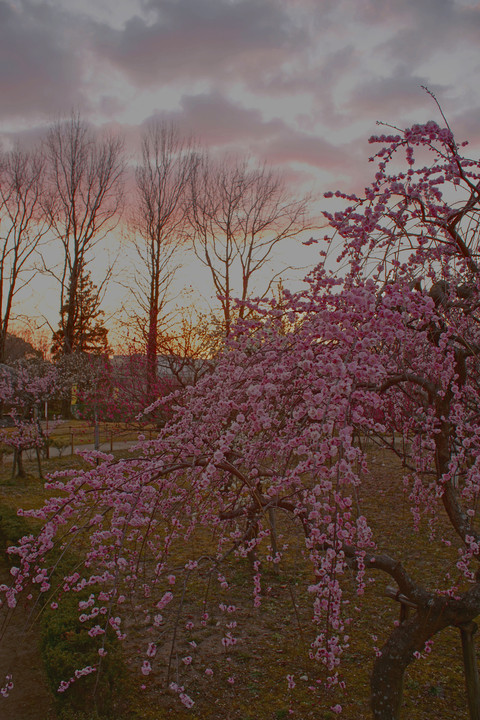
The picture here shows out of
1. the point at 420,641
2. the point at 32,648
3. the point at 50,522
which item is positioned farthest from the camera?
the point at 32,648

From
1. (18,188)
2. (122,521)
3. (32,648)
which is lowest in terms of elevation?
(32,648)

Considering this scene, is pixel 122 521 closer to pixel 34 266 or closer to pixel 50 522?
pixel 50 522

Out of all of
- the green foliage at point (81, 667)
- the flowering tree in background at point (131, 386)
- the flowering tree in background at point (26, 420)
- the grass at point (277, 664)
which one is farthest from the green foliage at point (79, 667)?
the flowering tree in background at point (26, 420)

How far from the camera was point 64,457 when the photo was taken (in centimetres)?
1546

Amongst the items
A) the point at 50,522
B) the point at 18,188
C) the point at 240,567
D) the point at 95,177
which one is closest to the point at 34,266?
the point at 18,188

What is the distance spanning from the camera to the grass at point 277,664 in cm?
378

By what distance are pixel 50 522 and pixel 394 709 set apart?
257 cm

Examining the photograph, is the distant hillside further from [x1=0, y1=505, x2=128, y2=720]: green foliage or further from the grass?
[x1=0, y1=505, x2=128, y2=720]: green foliage

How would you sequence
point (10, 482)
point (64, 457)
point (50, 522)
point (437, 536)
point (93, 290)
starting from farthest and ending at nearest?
point (93, 290), point (64, 457), point (10, 482), point (437, 536), point (50, 522)

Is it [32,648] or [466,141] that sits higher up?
[466,141]

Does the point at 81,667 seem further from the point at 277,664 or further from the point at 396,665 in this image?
the point at 396,665

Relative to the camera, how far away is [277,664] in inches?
173

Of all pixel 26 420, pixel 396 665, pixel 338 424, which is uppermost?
pixel 338 424

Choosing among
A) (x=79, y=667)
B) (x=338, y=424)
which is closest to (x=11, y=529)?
(x=79, y=667)
